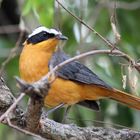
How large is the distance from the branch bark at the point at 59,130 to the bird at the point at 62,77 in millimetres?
572

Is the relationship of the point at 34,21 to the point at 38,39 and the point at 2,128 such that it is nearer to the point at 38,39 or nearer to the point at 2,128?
the point at 38,39

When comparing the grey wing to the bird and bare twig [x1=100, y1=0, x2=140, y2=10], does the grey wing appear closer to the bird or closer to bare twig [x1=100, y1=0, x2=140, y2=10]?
the bird

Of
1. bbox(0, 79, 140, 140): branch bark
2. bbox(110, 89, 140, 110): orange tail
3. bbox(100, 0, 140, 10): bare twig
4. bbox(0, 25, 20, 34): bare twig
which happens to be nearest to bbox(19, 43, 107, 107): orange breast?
bbox(110, 89, 140, 110): orange tail

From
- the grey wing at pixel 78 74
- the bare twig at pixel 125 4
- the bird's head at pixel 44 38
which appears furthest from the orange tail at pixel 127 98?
the bare twig at pixel 125 4

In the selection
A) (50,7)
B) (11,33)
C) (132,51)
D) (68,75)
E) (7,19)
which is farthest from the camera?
(7,19)

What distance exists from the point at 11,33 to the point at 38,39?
1.80 metres

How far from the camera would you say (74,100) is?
174 inches

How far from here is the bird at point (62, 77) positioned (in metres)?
4.30

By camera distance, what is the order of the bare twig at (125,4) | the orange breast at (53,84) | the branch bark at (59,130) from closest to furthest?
the branch bark at (59,130), the orange breast at (53,84), the bare twig at (125,4)

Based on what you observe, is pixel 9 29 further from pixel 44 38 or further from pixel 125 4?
pixel 44 38

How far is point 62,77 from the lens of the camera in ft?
14.3

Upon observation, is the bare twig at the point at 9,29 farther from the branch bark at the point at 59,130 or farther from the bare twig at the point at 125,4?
the branch bark at the point at 59,130

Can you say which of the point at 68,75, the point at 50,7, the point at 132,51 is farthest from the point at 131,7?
the point at 68,75

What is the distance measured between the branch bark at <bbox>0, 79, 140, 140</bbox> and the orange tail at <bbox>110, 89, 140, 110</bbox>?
0.51 m
